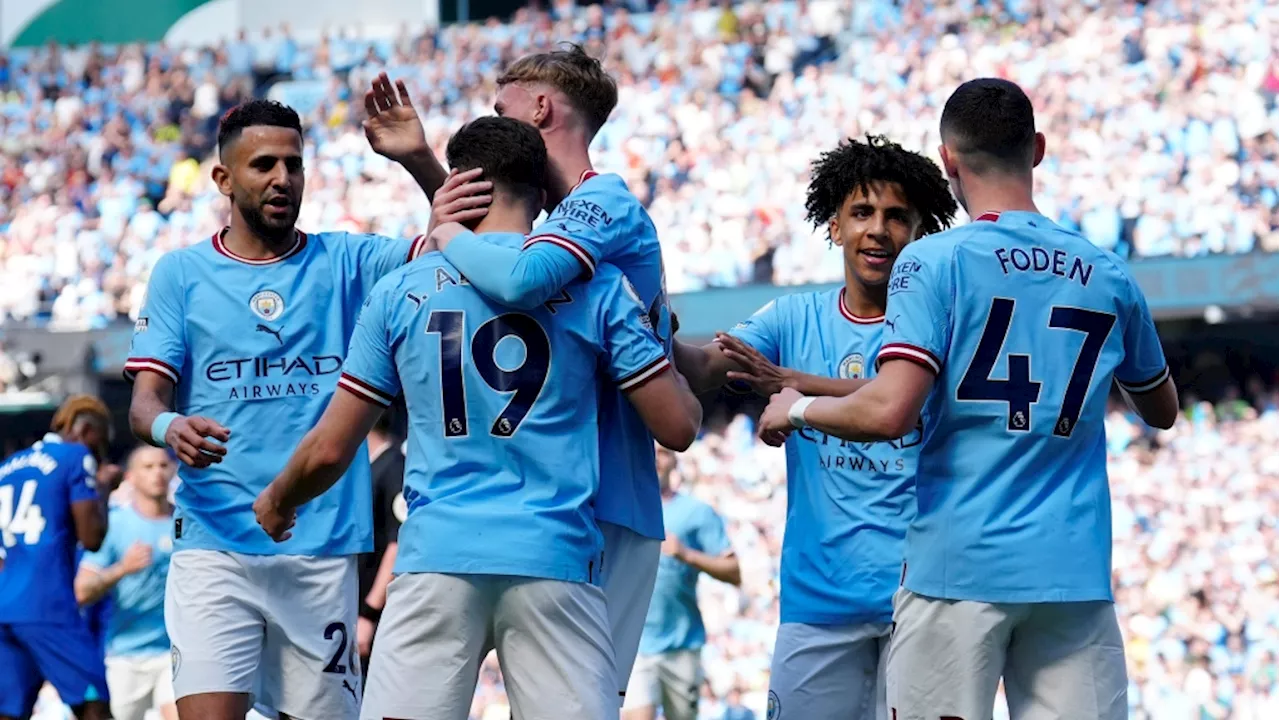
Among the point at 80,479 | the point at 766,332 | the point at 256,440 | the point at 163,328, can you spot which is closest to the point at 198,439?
the point at 256,440

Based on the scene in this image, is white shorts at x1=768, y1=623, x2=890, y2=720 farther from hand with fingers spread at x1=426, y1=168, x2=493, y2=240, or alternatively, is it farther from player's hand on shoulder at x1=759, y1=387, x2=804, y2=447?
hand with fingers spread at x1=426, y1=168, x2=493, y2=240

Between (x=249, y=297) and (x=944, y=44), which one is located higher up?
(x=944, y=44)

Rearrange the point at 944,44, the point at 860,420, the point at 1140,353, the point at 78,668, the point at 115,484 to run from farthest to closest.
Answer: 1. the point at 944,44
2. the point at 115,484
3. the point at 78,668
4. the point at 1140,353
5. the point at 860,420

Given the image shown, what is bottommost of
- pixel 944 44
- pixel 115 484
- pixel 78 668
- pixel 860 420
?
pixel 78 668

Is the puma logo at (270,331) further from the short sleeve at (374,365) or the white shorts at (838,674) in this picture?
the white shorts at (838,674)

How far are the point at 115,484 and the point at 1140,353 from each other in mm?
7017

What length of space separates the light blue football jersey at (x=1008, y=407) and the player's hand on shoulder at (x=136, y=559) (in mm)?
6356

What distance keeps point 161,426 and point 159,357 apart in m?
0.45

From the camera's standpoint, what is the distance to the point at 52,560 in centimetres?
952

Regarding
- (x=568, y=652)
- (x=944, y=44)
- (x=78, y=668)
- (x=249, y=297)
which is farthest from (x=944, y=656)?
(x=944, y=44)

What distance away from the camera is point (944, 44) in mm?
21641

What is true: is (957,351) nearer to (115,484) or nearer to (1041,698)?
(1041,698)

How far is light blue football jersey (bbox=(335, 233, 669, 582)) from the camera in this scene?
4395 millimetres

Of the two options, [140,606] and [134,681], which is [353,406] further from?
[134,681]
